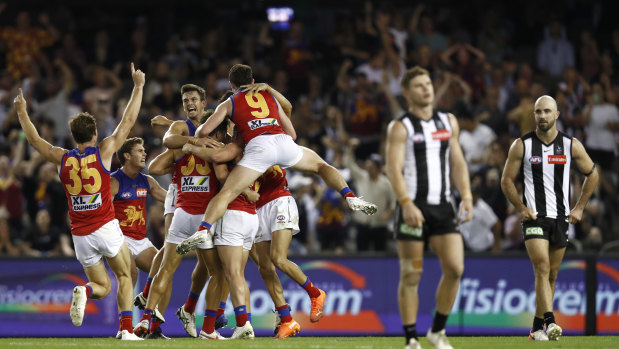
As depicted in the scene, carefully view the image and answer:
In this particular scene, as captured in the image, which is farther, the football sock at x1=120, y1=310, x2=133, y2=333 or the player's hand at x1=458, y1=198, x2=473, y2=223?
the football sock at x1=120, y1=310, x2=133, y2=333

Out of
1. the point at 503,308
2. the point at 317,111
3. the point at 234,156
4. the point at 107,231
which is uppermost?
the point at 317,111

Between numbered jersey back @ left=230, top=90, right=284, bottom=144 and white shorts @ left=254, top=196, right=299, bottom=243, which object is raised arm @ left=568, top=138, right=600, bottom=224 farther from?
numbered jersey back @ left=230, top=90, right=284, bottom=144

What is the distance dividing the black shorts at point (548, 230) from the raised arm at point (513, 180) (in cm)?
10

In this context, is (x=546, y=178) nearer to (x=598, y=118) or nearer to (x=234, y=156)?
(x=234, y=156)

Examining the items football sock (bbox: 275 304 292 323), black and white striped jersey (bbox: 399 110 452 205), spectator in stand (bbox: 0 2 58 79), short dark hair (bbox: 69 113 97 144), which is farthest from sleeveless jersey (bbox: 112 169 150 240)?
spectator in stand (bbox: 0 2 58 79)

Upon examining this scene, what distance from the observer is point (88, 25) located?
77.5 ft

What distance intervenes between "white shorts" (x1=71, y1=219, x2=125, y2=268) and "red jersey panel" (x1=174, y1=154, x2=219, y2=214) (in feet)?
3.33

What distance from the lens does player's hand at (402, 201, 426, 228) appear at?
8672 mm

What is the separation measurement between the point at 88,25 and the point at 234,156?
13.6 meters

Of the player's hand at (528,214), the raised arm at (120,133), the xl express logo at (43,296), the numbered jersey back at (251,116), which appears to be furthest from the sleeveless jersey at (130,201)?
the player's hand at (528,214)

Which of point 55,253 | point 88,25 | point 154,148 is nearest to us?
point 55,253

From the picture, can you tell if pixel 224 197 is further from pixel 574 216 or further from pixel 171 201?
pixel 574 216

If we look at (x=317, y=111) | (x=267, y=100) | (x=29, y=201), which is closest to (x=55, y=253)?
(x=29, y=201)

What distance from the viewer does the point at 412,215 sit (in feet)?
28.4
